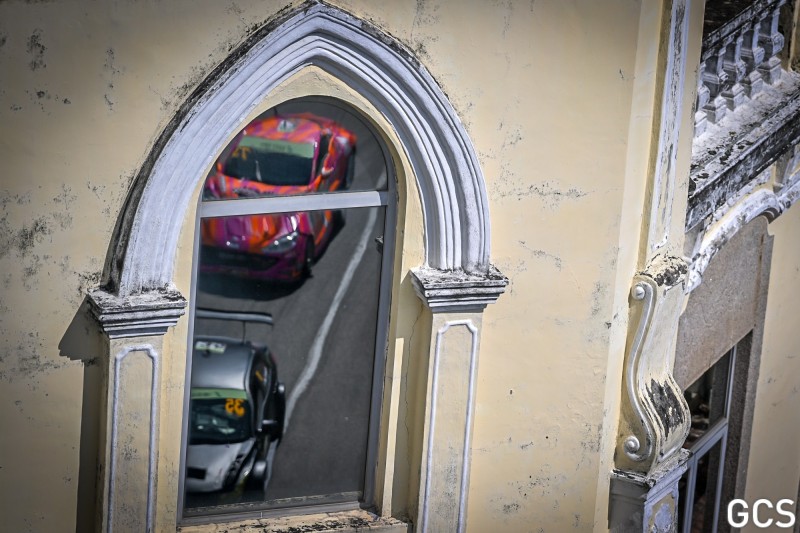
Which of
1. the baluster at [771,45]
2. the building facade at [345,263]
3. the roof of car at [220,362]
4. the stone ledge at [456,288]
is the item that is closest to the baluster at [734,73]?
the baluster at [771,45]

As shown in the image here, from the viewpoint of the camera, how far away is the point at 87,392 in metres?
5.15

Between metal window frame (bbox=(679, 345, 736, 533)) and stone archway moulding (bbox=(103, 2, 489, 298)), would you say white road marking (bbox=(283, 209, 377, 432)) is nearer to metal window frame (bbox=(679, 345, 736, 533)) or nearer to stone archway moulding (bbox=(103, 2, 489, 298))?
stone archway moulding (bbox=(103, 2, 489, 298))

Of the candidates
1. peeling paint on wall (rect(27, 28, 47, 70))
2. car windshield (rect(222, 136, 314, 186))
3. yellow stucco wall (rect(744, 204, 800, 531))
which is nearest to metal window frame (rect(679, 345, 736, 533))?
yellow stucco wall (rect(744, 204, 800, 531))

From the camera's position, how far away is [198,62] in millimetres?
5031

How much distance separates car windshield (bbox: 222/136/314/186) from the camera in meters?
5.37

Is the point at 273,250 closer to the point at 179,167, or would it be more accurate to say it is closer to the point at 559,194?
the point at 179,167

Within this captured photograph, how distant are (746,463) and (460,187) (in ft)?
14.5

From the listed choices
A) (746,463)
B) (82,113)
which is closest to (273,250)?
(82,113)

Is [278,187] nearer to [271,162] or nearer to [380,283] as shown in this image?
[271,162]

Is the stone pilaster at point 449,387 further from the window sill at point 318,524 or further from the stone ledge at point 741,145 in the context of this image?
the stone ledge at point 741,145

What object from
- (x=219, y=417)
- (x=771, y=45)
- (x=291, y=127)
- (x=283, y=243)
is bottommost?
(x=219, y=417)

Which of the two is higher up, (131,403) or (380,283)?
(380,283)

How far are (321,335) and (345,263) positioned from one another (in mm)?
333

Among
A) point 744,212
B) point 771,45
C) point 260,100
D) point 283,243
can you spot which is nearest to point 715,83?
point 771,45
